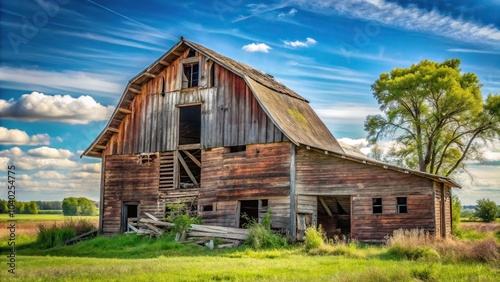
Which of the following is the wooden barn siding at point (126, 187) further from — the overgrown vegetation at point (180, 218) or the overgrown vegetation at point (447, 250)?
the overgrown vegetation at point (447, 250)

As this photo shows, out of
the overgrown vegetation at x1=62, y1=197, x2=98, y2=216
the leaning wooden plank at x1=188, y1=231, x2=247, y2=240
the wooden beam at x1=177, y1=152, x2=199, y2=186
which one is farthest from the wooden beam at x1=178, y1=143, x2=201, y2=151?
the overgrown vegetation at x1=62, y1=197, x2=98, y2=216

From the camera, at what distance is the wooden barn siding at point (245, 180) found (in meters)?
25.0

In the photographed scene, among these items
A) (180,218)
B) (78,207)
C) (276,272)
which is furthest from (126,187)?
(78,207)

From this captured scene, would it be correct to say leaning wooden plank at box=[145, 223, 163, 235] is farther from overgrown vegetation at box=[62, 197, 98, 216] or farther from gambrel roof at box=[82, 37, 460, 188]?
overgrown vegetation at box=[62, 197, 98, 216]

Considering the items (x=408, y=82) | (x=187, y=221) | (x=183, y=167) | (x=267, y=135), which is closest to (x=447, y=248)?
(x=267, y=135)

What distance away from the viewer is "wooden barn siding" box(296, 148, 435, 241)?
2294 cm

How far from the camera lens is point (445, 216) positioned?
2598 cm

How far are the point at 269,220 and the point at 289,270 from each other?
925 centimetres

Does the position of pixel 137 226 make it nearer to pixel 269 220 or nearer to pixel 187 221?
pixel 187 221

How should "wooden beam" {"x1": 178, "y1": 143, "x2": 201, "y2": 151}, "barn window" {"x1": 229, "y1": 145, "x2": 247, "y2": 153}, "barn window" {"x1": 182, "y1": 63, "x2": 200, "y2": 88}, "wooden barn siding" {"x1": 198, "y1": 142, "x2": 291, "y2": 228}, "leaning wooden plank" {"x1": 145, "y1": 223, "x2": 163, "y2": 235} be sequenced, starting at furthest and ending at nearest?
"barn window" {"x1": 182, "y1": 63, "x2": 200, "y2": 88} < "wooden beam" {"x1": 178, "y1": 143, "x2": 201, "y2": 151} < "barn window" {"x1": 229, "y1": 145, "x2": 247, "y2": 153} < "leaning wooden plank" {"x1": 145, "y1": 223, "x2": 163, "y2": 235} < "wooden barn siding" {"x1": 198, "y1": 142, "x2": 291, "y2": 228}

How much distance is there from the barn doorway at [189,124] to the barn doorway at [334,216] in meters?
8.48

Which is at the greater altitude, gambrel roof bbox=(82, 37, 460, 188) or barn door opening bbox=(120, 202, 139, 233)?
gambrel roof bbox=(82, 37, 460, 188)

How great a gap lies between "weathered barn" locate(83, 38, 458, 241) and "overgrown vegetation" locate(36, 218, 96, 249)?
6.00ft

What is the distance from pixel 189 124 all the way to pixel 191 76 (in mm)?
3906
